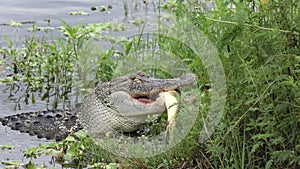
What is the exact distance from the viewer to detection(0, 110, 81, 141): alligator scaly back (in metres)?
6.82

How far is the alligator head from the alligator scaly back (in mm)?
231

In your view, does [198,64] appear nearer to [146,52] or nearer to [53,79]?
[146,52]

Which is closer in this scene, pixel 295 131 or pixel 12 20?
pixel 295 131

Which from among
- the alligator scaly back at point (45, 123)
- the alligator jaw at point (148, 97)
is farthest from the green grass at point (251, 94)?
the alligator scaly back at point (45, 123)

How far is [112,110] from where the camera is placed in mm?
6613

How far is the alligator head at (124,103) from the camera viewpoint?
20.7 ft

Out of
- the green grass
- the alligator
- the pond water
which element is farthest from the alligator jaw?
the pond water

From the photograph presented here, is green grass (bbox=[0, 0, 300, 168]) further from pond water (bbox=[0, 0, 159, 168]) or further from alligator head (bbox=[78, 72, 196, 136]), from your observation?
pond water (bbox=[0, 0, 159, 168])

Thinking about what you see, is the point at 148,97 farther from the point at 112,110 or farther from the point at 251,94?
the point at 251,94

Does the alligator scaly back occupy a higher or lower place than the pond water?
lower

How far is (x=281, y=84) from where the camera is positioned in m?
4.71

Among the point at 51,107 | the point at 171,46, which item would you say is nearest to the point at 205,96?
the point at 171,46

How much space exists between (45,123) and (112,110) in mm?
663

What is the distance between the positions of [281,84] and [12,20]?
241 inches
